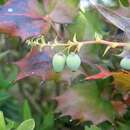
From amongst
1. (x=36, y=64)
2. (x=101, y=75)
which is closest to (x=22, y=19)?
(x=36, y=64)

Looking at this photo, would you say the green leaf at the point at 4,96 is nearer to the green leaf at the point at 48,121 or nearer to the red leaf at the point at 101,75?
the green leaf at the point at 48,121

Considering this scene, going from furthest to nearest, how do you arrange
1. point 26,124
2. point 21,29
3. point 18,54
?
point 18,54 → point 21,29 → point 26,124

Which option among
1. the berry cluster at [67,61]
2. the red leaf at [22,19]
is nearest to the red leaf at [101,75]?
the berry cluster at [67,61]

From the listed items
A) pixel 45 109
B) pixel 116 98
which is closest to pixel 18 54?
pixel 45 109

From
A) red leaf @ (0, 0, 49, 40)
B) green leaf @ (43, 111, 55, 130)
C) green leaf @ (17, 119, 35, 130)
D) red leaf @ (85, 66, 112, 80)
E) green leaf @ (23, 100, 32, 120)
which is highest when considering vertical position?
red leaf @ (0, 0, 49, 40)

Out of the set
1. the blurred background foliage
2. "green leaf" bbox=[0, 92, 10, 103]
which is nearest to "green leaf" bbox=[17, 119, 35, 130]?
the blurred background foliage

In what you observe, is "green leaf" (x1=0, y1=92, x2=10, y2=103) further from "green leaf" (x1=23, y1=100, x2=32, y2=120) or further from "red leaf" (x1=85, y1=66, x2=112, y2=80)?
"red leaf" (x1=85, y1=66, x2=112, y2=80)

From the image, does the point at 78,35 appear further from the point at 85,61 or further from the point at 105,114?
the point at 105,114
